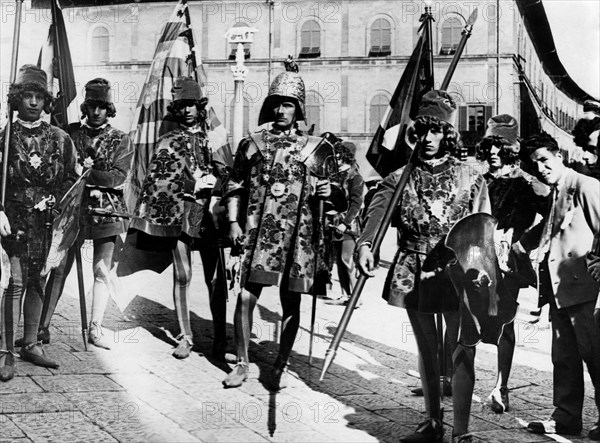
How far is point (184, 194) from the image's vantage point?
5.17 meters

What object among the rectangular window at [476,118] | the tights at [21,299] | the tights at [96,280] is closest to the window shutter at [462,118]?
the rectangular window at [476,118]

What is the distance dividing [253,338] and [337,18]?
2.25m

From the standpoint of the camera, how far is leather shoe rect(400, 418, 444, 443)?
3932mm

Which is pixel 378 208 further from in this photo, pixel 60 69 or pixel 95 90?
pixel 60 69

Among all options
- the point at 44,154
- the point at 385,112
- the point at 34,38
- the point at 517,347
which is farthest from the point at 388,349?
the point at 34,38

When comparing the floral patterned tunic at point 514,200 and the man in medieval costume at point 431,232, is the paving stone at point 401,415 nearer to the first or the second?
the man in medieval costume at point 431,232

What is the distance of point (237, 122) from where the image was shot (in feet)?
18.5

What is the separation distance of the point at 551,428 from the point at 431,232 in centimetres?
122

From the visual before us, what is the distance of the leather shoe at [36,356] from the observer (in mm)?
4690

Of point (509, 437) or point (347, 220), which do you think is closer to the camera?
point (509, 437)

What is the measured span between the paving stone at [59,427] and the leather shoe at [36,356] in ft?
2.41

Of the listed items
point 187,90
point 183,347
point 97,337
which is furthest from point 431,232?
point 97,337

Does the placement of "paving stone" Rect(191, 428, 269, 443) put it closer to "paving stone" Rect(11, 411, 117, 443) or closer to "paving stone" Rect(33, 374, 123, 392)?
"paving stone" Rect(11, 411, 117, 443)

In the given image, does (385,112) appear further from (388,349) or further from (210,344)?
(210,344)
